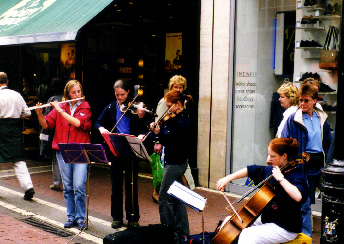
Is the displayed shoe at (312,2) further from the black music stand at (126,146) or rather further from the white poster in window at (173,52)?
the black music stand at (126,146)

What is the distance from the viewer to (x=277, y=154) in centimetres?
466

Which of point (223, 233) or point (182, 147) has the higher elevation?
point (182, 147)

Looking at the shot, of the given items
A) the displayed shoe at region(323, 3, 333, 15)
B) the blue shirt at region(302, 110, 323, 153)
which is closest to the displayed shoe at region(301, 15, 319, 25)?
the displayed shoe at region(323, 3, 333, 15)

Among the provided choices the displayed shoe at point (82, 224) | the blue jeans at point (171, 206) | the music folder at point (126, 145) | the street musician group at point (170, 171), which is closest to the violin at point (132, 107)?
the street musician group at point (170, 171)

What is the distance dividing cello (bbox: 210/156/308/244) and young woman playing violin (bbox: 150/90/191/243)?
1.29 m

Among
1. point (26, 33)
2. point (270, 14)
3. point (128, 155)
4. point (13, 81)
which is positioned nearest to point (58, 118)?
point (128, 155)

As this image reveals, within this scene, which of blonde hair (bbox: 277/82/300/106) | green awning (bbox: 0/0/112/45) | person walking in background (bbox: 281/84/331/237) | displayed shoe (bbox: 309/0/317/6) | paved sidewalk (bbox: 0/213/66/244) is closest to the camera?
person walking in background (bbox: 281/84/331/237)

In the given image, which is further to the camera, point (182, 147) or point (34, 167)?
point (34, 167)

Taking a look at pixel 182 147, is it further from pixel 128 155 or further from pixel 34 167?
pixel 34 167

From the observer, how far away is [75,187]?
22.1ft

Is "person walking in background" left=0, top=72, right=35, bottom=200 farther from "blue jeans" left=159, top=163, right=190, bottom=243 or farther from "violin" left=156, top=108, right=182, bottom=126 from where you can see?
"violin" left=156, top=108, right=182, bottom=126

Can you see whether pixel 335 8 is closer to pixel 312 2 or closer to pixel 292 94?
pixel 312 2

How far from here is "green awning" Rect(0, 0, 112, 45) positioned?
8.47m

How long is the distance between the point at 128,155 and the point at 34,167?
568cm
